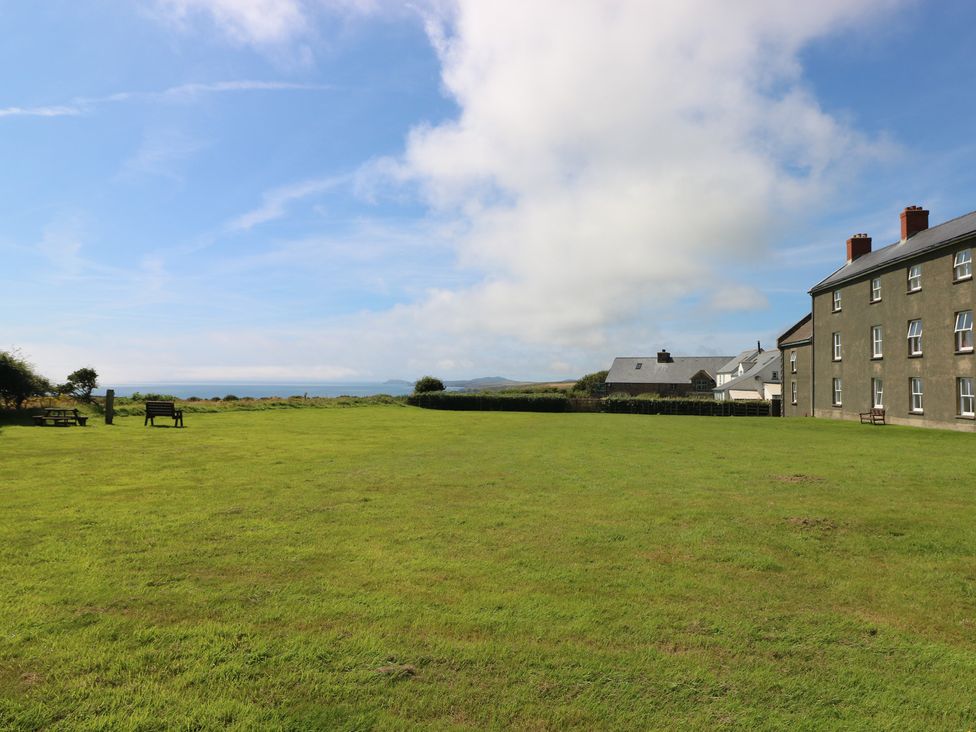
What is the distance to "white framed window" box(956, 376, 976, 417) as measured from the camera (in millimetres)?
28203

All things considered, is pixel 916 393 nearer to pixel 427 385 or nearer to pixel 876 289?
pixel 876 289

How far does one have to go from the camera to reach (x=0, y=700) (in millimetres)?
4004

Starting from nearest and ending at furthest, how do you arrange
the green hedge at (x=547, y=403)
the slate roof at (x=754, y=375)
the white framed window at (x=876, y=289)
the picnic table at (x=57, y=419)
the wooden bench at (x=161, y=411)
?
the picnic table at (x=57, y=419), the wooden bench at (x=161, y=411), the white framed window at (x=876, y=289), the green hedge at (x=547, y=403), the slate roof at (x=754, y=375)

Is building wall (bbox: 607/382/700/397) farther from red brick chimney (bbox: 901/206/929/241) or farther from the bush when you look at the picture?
the bush

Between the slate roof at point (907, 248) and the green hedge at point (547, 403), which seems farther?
the green hedge at point (547, 403)

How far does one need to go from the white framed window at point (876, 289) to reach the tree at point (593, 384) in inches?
2229

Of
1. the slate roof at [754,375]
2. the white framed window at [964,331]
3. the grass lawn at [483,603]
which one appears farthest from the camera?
Answer: the slate roof at [754,375]

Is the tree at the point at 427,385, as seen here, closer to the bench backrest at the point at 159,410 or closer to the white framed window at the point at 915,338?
the bench backrest at the point at 159,410

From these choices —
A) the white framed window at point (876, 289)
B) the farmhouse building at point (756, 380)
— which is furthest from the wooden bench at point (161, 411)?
the farmhouse building at point (756, 380)

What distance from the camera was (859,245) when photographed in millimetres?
41219

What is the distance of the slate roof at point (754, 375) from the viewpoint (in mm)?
73438

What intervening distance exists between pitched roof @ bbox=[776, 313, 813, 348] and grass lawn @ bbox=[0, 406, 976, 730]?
35.1 metres

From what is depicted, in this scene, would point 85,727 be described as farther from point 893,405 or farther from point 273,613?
point 893,405

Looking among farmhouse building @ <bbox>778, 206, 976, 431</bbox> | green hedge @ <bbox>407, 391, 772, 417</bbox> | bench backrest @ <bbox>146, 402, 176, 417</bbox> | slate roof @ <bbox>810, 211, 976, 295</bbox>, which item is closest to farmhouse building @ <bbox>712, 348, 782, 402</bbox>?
green hedge @ <bbox>407, 391, 772, 417</bbox>
